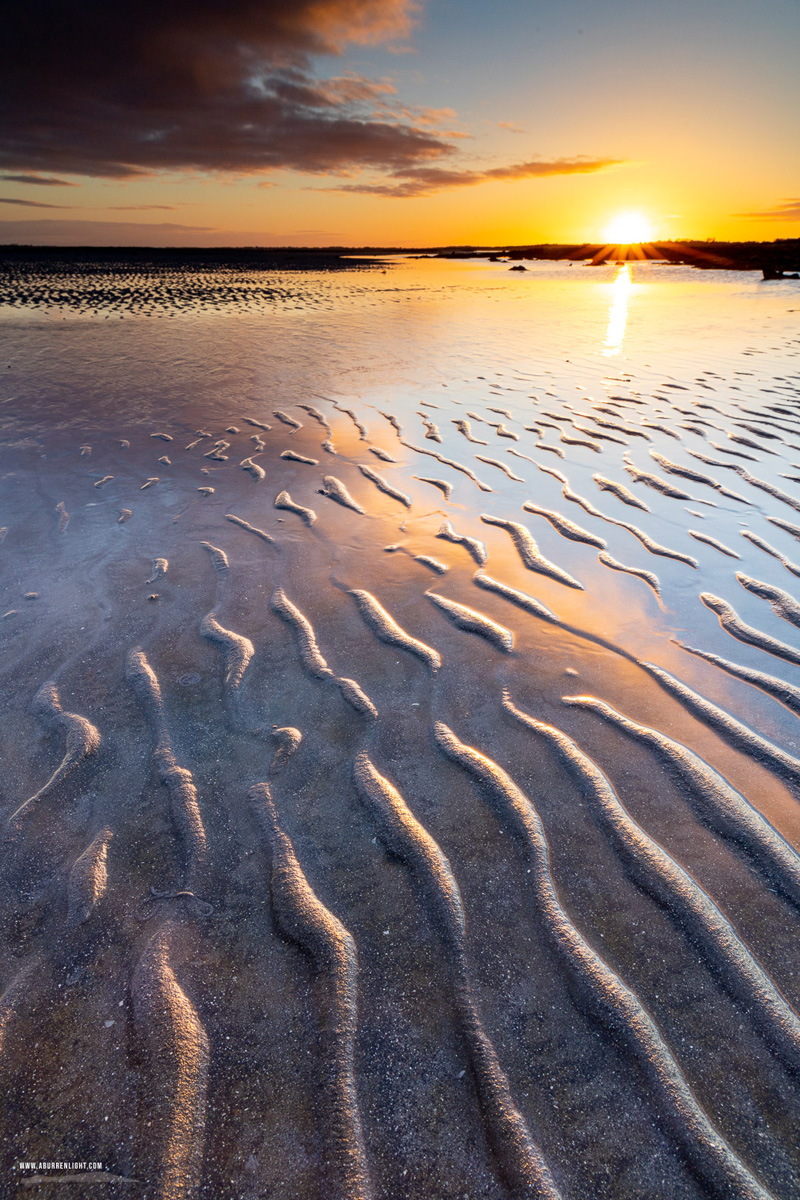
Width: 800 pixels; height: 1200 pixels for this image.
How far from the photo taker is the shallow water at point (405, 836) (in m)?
1.42

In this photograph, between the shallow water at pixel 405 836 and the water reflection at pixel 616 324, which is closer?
the shallow water at pixel 405 836

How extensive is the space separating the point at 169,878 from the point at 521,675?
72.9 inches

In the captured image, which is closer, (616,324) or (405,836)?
(405,836)

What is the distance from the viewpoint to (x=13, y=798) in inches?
90.5

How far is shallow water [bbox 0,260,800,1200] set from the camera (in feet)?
4.65

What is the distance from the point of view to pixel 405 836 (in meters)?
2.13

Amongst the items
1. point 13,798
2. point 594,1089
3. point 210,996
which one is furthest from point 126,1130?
point 13,798

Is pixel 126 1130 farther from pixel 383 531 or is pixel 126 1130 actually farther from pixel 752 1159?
pixel 383 531

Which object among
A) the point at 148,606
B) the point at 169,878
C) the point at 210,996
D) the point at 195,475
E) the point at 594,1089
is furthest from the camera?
the point at 195,475

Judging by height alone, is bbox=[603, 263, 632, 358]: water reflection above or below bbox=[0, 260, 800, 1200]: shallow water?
above

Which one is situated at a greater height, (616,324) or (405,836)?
(616,324)

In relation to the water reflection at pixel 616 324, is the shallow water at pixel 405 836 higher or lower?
lower

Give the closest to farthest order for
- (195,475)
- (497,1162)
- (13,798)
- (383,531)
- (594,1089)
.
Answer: (497,1162) < (594,1089) < (13,798) < (383,531) < (195,475)

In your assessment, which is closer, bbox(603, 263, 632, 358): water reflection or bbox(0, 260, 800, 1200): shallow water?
bbox(0, 260, 800, 1200): shallow water
